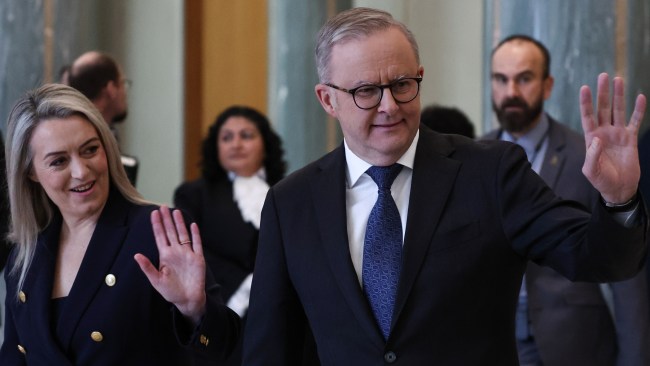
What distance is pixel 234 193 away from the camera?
596 centimetres

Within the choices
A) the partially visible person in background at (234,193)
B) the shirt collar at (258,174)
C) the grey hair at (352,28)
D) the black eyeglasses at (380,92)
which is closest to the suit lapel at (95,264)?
the grey hair at (352,28)

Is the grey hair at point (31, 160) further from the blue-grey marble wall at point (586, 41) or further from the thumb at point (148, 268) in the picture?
the blue-grey marble wall at point (586, 41)

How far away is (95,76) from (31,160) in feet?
5.96

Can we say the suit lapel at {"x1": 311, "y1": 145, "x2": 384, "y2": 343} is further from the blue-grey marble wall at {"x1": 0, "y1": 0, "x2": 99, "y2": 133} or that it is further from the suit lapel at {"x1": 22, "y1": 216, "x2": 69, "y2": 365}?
the blue-grey marble wall at {"x1": 0, "y1": 0, "x2": 99, "y2": 133}

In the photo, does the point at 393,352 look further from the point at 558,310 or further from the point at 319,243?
the point at 558,310

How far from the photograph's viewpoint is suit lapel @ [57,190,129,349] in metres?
3.46

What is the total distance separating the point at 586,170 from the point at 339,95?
0.66 metres

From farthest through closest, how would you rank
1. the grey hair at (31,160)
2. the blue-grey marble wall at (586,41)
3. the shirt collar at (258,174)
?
the shirt collar at (258,174)
the blue-grey marble wall at (586,41)
the grey hair at (31,160)

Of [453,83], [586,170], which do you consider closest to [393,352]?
[586,170]

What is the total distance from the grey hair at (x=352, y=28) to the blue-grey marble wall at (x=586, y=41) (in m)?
2.64

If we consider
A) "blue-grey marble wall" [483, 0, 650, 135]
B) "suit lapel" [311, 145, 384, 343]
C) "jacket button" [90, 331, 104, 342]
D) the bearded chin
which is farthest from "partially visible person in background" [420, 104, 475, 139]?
"suit lapel" [311, 145, 384, 343]

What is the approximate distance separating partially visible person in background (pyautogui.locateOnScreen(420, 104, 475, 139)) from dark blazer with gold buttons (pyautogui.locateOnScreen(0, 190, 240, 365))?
2.16m

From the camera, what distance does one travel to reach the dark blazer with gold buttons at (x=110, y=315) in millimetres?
3406

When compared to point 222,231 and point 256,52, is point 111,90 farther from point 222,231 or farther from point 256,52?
point 256,52
